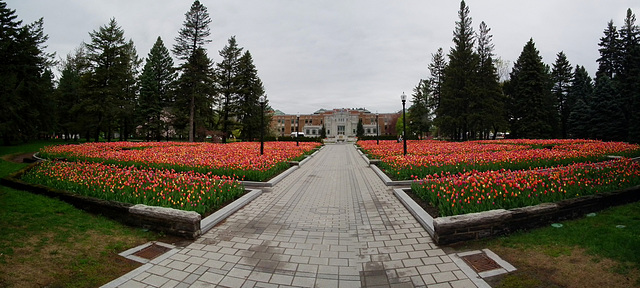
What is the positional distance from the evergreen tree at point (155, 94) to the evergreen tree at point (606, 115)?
48.6 meters

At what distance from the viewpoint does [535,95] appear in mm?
34062

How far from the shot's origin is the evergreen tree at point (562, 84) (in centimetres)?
3964

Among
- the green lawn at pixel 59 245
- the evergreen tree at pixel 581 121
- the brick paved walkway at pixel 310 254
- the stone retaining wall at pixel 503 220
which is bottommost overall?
the brick paved walkway at pixel 310 254

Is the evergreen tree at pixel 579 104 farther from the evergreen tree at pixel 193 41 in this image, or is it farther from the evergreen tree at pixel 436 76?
the evergreen tree at pixel 193 41

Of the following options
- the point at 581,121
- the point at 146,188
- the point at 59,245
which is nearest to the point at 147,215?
the point at 59,245

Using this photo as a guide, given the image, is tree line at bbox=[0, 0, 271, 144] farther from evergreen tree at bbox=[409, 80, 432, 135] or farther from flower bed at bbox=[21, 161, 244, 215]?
evergreen tree at bbox=[409, 80, 432, 135]

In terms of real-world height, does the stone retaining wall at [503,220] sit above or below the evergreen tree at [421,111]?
below

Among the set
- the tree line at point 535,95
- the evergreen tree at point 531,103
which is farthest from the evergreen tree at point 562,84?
the evergreen tree at point 531,103

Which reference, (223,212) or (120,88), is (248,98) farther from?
(223,212)

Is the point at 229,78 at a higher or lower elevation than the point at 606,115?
higher

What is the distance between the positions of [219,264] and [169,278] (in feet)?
1.94

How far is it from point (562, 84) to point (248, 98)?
47.5 metres

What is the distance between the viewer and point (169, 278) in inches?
126

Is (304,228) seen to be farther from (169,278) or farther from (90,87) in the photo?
(90,87)
